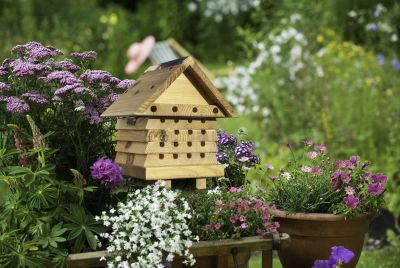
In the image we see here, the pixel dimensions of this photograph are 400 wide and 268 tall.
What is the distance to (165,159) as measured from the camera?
299 cm

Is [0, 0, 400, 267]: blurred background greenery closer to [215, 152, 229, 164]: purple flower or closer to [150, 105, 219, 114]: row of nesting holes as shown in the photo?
[215, 152, 229, 164]: purple flower

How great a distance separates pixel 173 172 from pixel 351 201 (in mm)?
913

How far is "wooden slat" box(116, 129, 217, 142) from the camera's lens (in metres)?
2.95

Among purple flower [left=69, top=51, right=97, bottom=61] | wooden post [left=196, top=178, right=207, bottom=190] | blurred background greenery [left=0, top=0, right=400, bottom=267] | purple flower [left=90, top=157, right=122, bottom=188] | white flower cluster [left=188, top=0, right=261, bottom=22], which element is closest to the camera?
purple flower [left=90, top=157, right=122, bottom=188]

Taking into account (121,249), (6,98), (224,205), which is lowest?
(121,249)

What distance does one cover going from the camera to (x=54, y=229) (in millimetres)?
2682

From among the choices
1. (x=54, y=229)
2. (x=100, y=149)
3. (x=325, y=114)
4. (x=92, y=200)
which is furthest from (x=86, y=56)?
(x=325, y=114)

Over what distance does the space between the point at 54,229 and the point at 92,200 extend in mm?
416

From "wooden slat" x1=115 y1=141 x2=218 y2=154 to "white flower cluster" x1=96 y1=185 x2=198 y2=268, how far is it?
0.26 m

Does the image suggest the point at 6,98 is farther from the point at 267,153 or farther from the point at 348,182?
the point at 267,153

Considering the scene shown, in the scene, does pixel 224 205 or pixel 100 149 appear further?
pixel 100 149

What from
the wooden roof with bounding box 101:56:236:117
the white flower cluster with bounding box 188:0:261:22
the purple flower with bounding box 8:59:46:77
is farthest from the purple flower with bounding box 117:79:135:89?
the white flower cluster with bounding box 188:0:261:22

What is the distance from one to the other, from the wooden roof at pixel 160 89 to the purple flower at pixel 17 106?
38cm

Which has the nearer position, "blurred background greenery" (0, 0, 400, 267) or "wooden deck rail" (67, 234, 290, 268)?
"wooden deck rail" (67, 234, 290, 268)
